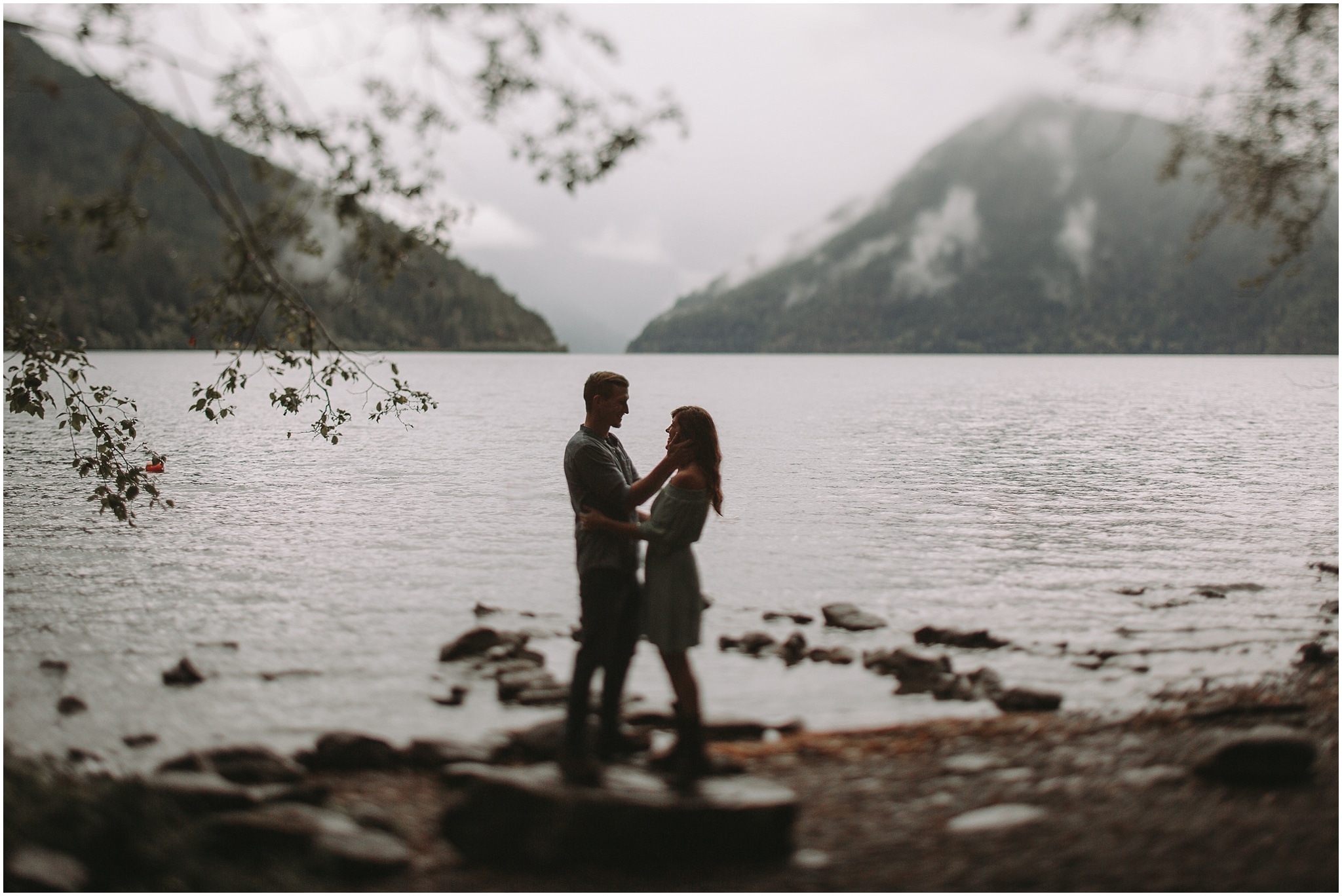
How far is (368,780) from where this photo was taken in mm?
8281

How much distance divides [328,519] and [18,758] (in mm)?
16444

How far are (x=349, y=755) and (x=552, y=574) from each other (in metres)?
9.58

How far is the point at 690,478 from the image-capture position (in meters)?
7.81

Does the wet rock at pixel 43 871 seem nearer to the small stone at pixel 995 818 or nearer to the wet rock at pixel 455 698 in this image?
the wet rock at pixel 455 698

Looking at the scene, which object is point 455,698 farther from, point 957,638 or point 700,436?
point 957,638

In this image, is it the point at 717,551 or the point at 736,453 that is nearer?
Answer: the point at 717,551

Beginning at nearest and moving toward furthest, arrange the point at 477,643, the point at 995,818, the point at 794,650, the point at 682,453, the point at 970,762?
the point at 995,818
the point at 682,453
the point at 970,762
the point at 794,650
the point at 477,643

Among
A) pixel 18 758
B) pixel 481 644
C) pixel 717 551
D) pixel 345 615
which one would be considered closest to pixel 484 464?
pixel 717 551

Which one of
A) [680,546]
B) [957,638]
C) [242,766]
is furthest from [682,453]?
[957,638]

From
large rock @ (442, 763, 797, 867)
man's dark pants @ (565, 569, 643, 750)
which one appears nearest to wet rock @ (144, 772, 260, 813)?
large rock @ (442, 763, 797, 867)

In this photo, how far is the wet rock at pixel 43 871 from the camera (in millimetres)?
5801

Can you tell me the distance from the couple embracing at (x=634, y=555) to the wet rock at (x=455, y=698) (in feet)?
8.75

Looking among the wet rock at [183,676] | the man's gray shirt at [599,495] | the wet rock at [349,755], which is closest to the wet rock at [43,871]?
the wet rock at [349,755]

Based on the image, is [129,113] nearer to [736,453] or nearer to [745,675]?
[745,675]
